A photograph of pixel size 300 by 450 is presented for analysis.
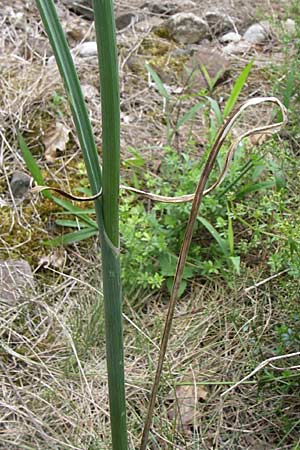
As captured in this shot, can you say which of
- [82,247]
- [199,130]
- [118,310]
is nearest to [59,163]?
[82,247]

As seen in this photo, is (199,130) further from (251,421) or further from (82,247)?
(251,421)

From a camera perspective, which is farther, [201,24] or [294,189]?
[201,24]

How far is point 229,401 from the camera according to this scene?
135cm

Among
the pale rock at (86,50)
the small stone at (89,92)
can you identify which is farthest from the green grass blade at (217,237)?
the pale rock at (86,50)

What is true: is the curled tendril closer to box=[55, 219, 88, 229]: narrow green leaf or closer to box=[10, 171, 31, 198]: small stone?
box=[55, 219, 88, 229]: narrow green leaf

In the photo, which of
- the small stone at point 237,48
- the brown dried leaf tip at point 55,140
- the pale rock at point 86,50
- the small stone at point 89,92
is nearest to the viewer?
the brown dried leaf tip at point 55,140

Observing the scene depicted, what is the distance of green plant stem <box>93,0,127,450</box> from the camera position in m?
0.71

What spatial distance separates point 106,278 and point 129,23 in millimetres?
2014

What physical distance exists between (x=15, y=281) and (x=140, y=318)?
0.32m

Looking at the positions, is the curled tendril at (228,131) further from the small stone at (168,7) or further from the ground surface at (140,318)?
the small stone at (168,7)

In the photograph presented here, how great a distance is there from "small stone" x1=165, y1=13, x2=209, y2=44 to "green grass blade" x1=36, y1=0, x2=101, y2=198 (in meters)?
1.86

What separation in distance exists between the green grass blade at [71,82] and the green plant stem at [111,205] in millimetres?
27

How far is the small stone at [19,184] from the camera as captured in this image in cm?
187

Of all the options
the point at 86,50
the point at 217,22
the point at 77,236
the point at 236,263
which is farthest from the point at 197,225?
the point at 217,22
